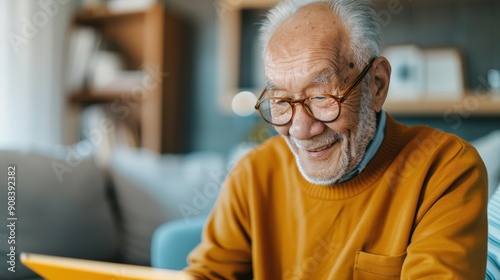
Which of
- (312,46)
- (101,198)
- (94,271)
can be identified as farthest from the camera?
(101,198)

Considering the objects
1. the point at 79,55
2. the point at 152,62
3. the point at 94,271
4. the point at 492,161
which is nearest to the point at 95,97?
the point at 79,55

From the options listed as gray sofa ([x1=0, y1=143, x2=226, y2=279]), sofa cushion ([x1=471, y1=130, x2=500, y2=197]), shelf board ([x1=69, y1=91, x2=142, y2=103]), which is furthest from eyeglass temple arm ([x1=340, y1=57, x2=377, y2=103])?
shelf board ([x1=69, y1=91, x2=142, y2=103])

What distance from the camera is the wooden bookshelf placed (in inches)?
106

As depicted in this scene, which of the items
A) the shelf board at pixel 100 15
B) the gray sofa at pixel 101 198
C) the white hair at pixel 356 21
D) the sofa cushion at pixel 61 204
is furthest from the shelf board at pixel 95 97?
the white hair at pixel 356 21

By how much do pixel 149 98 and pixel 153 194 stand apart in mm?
946

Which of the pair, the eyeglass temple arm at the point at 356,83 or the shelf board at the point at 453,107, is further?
the shelf board at the point at 453,107

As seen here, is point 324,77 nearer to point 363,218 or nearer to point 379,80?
point 379,80

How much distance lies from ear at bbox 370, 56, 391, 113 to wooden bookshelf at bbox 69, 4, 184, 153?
6.37 ft

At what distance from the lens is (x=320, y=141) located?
0.86 m

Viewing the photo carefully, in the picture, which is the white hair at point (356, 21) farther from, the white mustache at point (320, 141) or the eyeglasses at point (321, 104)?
the white mustache at point (320, 141)

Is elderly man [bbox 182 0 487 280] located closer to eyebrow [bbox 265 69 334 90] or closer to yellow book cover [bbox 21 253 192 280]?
eyebrow [bbox 265 69 334 90]

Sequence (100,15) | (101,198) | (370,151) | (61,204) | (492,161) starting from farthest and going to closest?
(100,15)
(101,198)
(61,204)
(492,161)
(370,151)

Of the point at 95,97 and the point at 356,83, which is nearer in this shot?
the point at 356,83

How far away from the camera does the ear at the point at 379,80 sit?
873 mm
